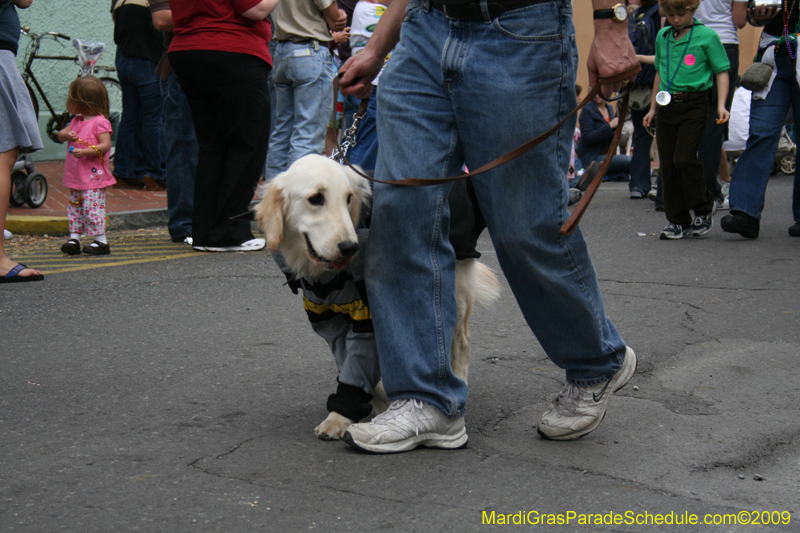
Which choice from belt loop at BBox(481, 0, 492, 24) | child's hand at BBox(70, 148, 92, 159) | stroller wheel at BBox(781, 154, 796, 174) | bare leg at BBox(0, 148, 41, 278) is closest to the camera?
belt loop at BBox(481, 0, 492, 24)

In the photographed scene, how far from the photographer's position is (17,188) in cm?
795

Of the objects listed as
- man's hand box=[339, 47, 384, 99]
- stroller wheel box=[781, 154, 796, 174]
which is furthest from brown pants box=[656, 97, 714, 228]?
stroller wheel box=[781, 154, 796, 174]

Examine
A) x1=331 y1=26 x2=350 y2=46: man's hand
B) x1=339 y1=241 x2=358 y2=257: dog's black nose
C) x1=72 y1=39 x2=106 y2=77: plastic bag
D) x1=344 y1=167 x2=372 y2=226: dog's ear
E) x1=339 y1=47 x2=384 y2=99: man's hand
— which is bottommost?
x1=72 y1=39 x2=106 y2=77: plastic bag

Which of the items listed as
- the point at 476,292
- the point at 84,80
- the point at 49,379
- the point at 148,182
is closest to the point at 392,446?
the point at 476,292

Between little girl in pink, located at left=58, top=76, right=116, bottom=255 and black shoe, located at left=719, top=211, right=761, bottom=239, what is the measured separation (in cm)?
458

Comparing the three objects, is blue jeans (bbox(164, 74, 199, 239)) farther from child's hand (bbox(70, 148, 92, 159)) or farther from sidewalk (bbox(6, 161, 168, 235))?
sidewalk (bbox(6, 161, 168, 235))

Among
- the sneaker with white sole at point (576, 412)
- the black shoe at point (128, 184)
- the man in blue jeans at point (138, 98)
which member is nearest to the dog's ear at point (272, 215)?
the sneaker with white sole at point (576, 412)

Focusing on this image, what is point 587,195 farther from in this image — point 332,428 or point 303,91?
point 303,91

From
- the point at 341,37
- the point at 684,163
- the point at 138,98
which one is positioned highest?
the point at 341,37

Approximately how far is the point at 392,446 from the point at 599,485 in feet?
1.97

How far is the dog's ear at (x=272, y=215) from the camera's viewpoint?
9.33 feet

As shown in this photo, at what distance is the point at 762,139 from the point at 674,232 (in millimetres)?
929

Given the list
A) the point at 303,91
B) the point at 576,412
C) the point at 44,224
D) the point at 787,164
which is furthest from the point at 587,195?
the point at 787,164

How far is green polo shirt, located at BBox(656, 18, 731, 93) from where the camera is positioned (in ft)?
21.9
